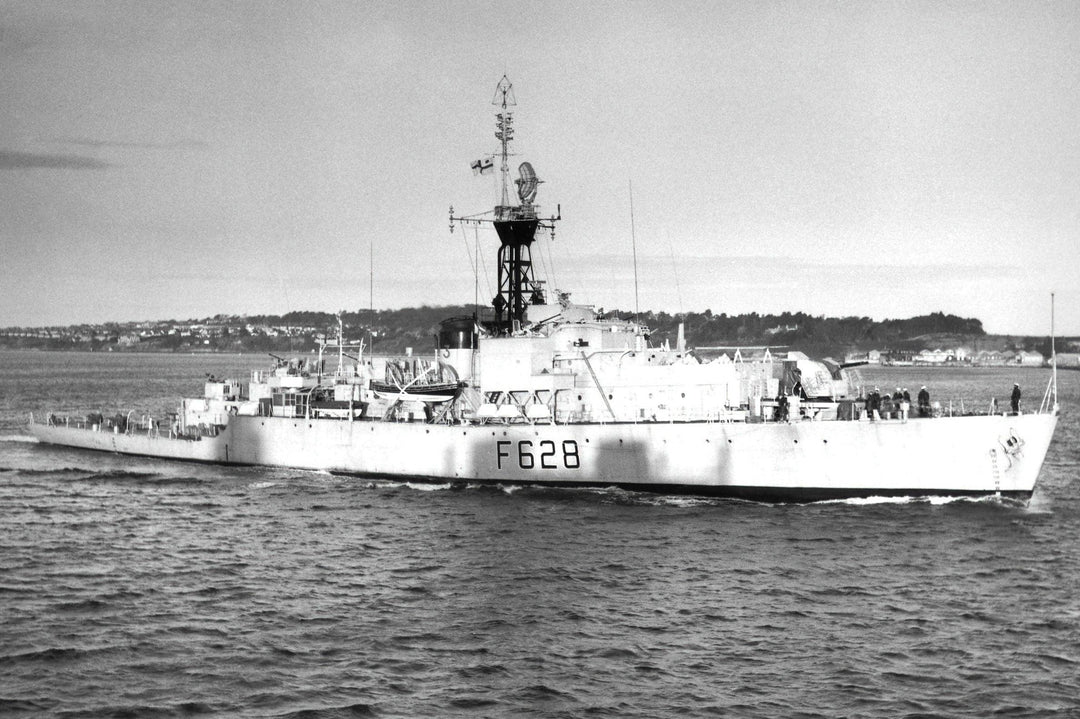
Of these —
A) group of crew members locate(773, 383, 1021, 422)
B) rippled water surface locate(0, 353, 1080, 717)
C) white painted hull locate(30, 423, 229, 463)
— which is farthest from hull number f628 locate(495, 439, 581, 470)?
white painted hull locate(30, 423, 229, 463)

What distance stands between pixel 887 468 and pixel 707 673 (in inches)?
654

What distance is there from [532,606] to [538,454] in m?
14.1

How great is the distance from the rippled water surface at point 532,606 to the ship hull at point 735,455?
0.76m

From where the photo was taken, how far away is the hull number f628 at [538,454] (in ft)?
118

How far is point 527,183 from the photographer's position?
43094 millimetres

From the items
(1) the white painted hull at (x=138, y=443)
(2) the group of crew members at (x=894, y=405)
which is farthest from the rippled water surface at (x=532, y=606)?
(1) the white painted hull at (x=138, y=443)

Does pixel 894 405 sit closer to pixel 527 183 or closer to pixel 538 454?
pixel 538 454

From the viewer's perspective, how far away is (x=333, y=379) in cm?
4819

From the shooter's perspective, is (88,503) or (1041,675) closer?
(1041,675)

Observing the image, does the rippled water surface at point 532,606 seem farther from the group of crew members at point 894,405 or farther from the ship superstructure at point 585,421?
the group of crew members at point 894,405

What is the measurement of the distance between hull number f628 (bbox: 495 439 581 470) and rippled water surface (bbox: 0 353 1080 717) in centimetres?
97

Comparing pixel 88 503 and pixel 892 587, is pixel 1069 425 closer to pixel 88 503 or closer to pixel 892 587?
pixel 892 587

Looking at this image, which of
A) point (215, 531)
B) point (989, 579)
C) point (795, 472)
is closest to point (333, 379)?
point (215, 531)

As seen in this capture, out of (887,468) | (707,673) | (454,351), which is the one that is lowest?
(707,673)
